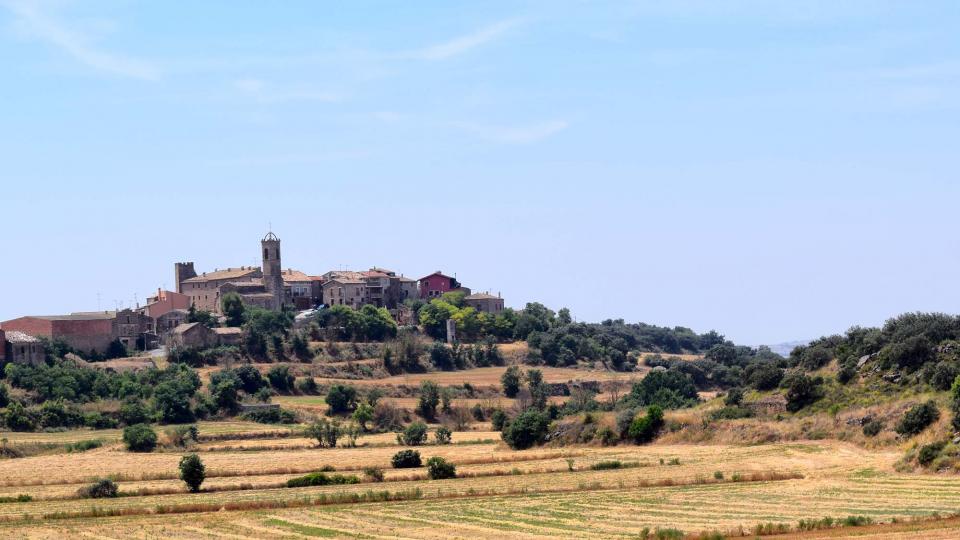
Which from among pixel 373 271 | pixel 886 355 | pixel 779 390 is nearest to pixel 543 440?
pixel 779 390

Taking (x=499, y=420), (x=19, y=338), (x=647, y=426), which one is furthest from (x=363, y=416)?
(x=19, y=338)

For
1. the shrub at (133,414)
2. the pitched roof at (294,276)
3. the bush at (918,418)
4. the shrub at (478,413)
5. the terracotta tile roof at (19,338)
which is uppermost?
the pitched roof at (294,276)

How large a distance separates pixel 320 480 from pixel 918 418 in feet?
79.2

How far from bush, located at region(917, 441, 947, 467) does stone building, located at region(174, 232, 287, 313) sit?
89537 mm

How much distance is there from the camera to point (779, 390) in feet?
246

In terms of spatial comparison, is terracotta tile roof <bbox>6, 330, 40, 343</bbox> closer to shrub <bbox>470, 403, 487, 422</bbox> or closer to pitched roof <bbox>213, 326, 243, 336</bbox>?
pitched roof <bbox>213, 326, 243, 336</bbox>

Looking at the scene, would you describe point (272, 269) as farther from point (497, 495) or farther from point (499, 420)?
point (497, 495)

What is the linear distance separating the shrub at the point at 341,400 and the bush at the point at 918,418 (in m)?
50.8

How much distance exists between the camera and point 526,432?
7425 cm

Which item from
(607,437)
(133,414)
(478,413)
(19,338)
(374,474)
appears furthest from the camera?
(19,338)

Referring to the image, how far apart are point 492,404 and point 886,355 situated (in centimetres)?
4085

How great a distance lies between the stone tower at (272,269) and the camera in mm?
139875

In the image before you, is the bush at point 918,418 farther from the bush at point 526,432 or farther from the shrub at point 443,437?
the shrub at point 443,437

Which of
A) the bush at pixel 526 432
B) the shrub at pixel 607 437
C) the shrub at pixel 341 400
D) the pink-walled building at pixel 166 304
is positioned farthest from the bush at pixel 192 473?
the pink-walled building at pixel 166 304
